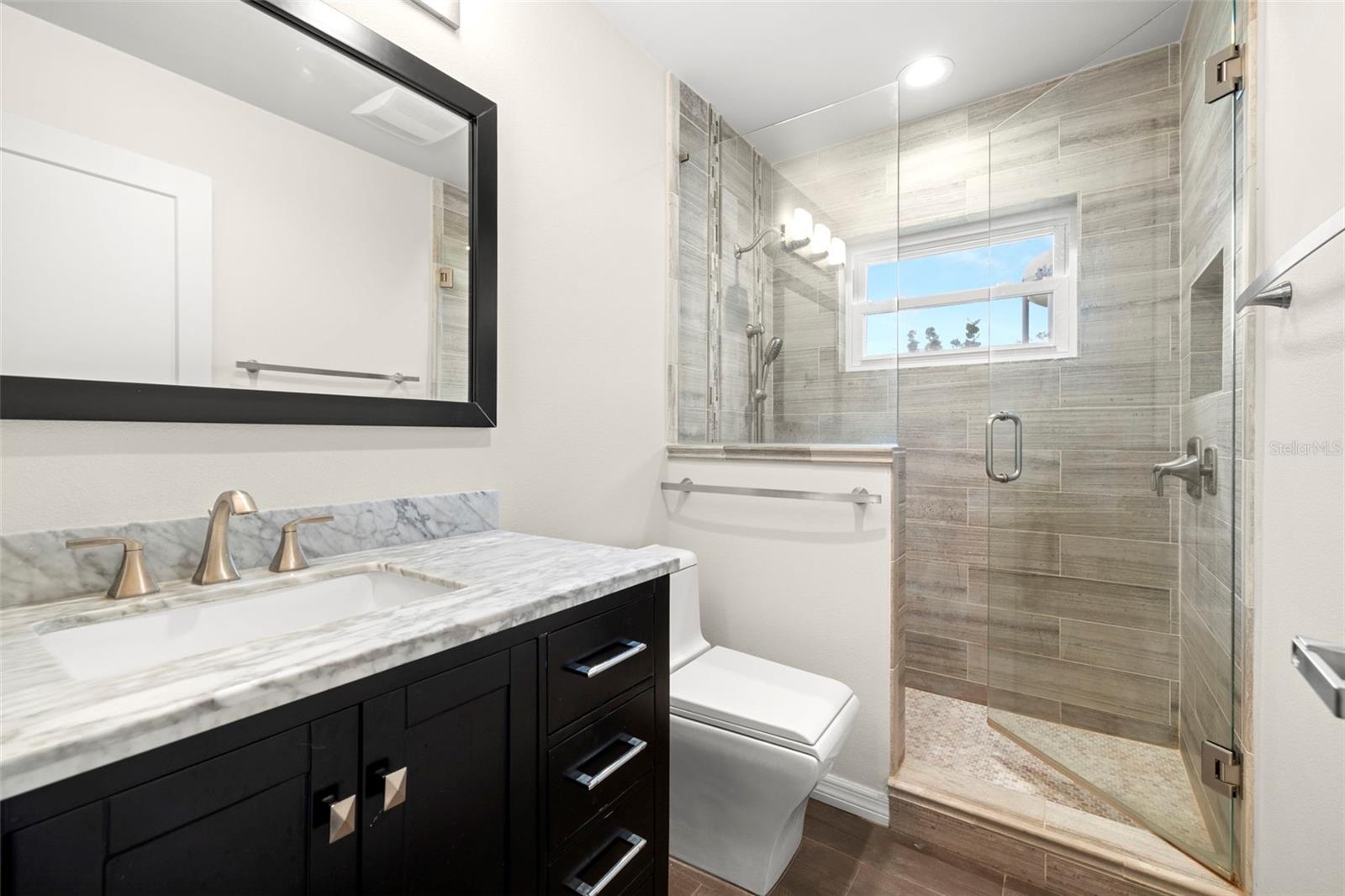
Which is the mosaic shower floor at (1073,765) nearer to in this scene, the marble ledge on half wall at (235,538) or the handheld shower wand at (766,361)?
the handheld shower wand at (766,361)

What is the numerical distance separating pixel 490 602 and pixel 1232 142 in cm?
193

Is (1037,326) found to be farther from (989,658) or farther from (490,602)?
(490,602)

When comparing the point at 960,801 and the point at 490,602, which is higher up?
the point at 490,602

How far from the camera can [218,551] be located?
38.4 inches

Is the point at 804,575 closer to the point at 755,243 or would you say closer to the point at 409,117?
the point at 755,243

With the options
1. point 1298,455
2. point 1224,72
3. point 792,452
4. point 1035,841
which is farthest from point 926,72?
point 1035,841

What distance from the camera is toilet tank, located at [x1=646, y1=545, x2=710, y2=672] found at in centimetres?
181

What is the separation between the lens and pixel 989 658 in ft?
6.80

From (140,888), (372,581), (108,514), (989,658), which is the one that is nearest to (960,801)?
(989,658)

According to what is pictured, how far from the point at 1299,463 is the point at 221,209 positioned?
2.08 meters

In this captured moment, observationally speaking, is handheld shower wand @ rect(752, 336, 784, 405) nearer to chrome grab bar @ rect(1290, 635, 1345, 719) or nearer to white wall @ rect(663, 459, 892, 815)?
white wall @ rect(663, 459, 892, 815)

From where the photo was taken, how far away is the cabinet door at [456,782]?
701mm

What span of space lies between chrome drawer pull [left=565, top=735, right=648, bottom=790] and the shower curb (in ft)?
3.47

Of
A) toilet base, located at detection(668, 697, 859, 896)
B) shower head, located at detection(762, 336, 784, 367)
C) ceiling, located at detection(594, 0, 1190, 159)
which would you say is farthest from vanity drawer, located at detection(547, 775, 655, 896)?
ceiling, located at detection(594, 0, 1190, 159)
